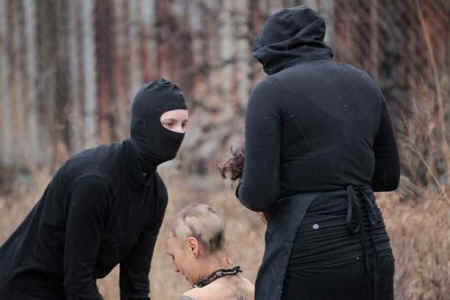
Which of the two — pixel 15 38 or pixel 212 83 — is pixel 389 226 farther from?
pixel 15 38

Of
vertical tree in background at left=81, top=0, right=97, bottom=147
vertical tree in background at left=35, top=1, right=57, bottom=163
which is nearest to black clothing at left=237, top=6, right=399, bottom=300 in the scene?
vertical tree in background at left=81, top=0, right=97, bottom=147

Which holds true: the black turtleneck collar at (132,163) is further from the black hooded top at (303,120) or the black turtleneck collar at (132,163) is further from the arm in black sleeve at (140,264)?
the black hooded top at (303,120)

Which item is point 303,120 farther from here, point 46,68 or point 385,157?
point 46,68

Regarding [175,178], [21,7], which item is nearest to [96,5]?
[21,7]

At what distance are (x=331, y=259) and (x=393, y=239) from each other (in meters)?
1.74

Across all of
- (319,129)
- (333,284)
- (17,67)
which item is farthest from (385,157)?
(17,67)

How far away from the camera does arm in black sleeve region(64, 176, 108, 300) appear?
2.96m

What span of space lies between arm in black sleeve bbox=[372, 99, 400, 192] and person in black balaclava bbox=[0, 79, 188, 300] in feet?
2.25

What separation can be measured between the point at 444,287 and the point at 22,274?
6.59 ft

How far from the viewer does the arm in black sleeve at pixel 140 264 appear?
330cm

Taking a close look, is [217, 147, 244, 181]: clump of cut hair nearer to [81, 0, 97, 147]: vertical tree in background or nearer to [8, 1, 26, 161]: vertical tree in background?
[81, 0, 97, 147]: vertical tree in background

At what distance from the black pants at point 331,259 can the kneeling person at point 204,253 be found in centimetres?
57

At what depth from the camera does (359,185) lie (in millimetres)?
2789

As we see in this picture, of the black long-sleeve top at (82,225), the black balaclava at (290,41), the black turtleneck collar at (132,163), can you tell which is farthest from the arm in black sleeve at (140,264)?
the black balaclava at (290,41)
